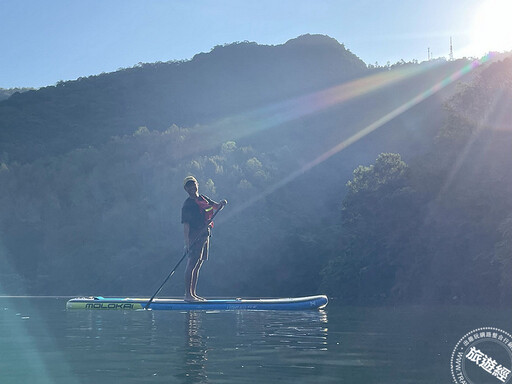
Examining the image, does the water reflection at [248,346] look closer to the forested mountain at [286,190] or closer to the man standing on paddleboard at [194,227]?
the man standing on paddleboard at [194,227]

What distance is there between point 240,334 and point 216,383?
13.0 feet

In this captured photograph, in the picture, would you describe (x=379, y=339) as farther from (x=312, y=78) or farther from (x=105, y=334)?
(x=312, y=78)

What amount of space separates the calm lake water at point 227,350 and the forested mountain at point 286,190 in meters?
18.9

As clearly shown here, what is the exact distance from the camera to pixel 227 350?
27.9ft

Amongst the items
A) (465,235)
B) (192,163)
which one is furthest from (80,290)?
(465,235)

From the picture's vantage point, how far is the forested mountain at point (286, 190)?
110 feet

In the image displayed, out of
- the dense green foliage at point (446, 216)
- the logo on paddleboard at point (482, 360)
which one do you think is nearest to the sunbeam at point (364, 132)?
the dense green foliage at point (446, 216)

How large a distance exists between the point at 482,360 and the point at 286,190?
1960 inches

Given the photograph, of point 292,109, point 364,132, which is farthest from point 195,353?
point 292,109

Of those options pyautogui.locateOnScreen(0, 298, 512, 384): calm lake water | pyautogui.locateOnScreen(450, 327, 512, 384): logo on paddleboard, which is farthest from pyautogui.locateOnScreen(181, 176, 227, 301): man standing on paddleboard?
pyautogui.locateOnScreen(450, 327, 512, 384): logo on paddleboard

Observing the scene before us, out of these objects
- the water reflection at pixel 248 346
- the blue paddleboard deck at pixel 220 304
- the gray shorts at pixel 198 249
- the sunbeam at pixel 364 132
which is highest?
the sunbeam at pixel 364 132

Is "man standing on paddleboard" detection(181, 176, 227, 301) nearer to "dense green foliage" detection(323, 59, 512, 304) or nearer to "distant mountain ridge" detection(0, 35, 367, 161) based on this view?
"dense green foliage" detection(323, 59, 512, 304)

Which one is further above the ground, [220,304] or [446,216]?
[446,216]

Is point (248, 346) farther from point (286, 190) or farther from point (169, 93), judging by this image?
point (169, 93)
